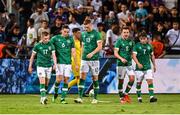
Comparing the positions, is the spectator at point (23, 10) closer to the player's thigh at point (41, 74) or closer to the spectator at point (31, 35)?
the spectator at point (31, 35)

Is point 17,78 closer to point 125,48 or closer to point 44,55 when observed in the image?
point 44,55

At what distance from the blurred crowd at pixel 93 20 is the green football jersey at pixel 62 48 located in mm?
5782

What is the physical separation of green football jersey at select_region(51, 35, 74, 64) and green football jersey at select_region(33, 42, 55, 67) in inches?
10.3

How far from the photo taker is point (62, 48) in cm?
2150

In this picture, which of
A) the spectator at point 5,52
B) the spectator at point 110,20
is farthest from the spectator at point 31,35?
the spectator at point 110,20

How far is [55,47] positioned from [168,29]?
8.73 metres

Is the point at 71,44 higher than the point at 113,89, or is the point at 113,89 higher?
the point at 71,44

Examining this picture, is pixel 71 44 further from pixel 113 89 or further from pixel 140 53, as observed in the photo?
pixel 113 89

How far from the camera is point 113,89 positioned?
27516 mm

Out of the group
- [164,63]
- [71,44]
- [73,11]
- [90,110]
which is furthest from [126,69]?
[73,11]

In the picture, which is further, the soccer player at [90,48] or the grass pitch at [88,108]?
the soccer player at [90,48]

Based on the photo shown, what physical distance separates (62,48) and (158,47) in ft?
23.4

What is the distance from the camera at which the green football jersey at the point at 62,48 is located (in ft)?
70.4

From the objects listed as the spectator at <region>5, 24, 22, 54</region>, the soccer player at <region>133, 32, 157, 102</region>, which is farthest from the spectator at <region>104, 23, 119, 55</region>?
the soccer player at <region>133, 32, 157, 102</region>
